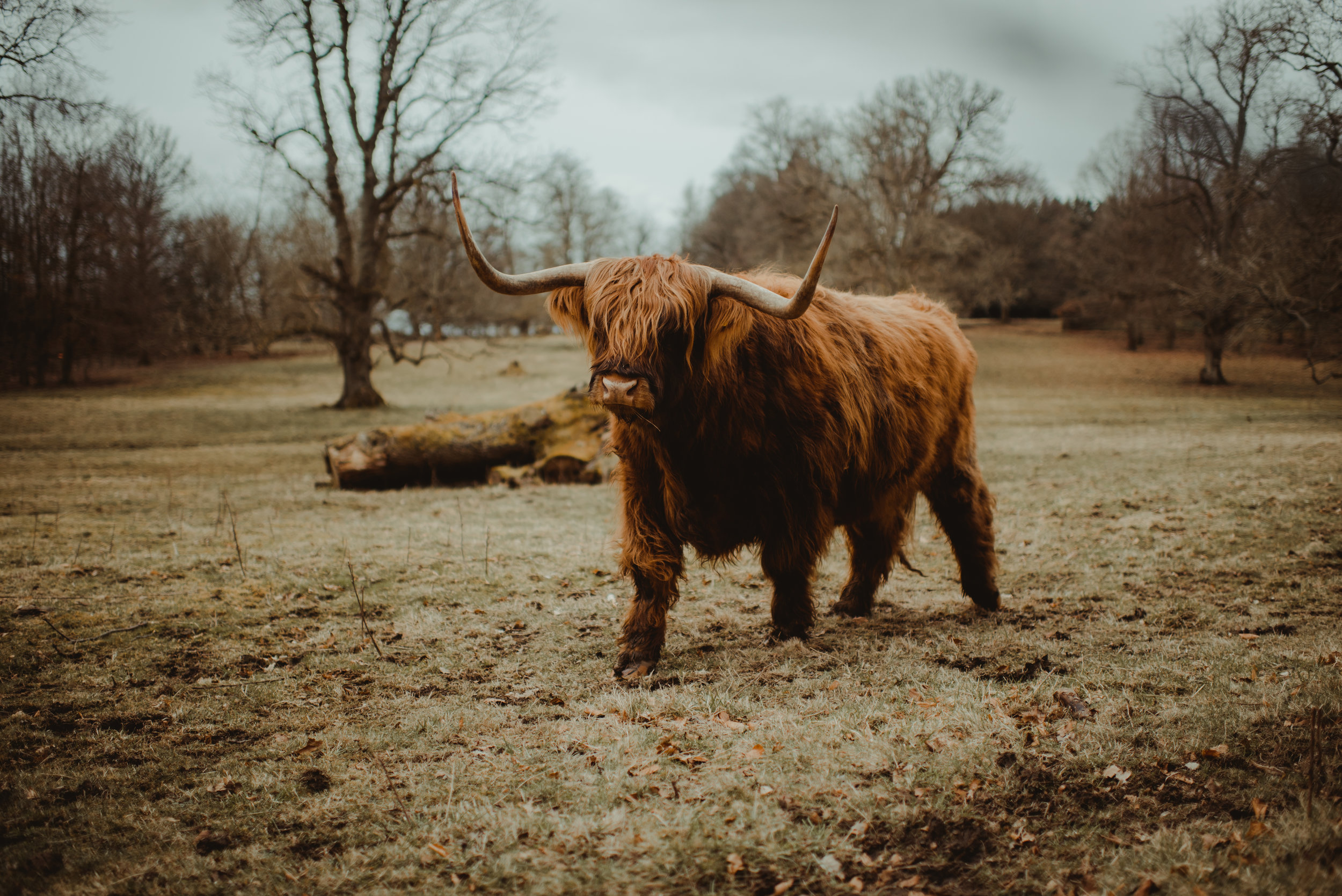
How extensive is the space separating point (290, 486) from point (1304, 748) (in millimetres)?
10392

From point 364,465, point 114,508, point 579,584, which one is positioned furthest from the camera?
point 364,465

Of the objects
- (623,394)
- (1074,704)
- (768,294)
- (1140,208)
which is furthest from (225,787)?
(1140,208)

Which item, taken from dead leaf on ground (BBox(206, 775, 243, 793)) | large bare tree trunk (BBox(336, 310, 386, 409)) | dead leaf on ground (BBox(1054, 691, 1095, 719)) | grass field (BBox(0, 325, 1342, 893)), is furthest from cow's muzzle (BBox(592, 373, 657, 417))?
large bare tree trunk (BBox(336, 310, 386, 409))

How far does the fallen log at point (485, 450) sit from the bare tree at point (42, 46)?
4.59 m

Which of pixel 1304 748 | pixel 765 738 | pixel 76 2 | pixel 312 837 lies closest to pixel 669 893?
pixel 765 738

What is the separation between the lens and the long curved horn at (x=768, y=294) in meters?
3.45

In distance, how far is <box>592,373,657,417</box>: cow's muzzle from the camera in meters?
3.24

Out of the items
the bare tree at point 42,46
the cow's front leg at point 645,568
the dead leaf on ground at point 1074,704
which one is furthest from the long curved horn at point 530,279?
the bare tree at point 42,46

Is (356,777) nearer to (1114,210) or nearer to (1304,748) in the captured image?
(1304,748)

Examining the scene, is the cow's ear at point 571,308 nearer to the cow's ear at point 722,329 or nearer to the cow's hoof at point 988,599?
the cow's ear at point 722,329

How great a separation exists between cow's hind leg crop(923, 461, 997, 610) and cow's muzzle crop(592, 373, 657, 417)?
104 inches

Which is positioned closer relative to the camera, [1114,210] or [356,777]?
[356,777]

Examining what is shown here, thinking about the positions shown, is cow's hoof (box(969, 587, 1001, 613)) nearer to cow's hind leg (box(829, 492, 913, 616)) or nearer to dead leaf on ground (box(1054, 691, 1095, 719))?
cow's hind leg (box(829, 492, 913, 616))

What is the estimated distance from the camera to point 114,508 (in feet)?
26.5
